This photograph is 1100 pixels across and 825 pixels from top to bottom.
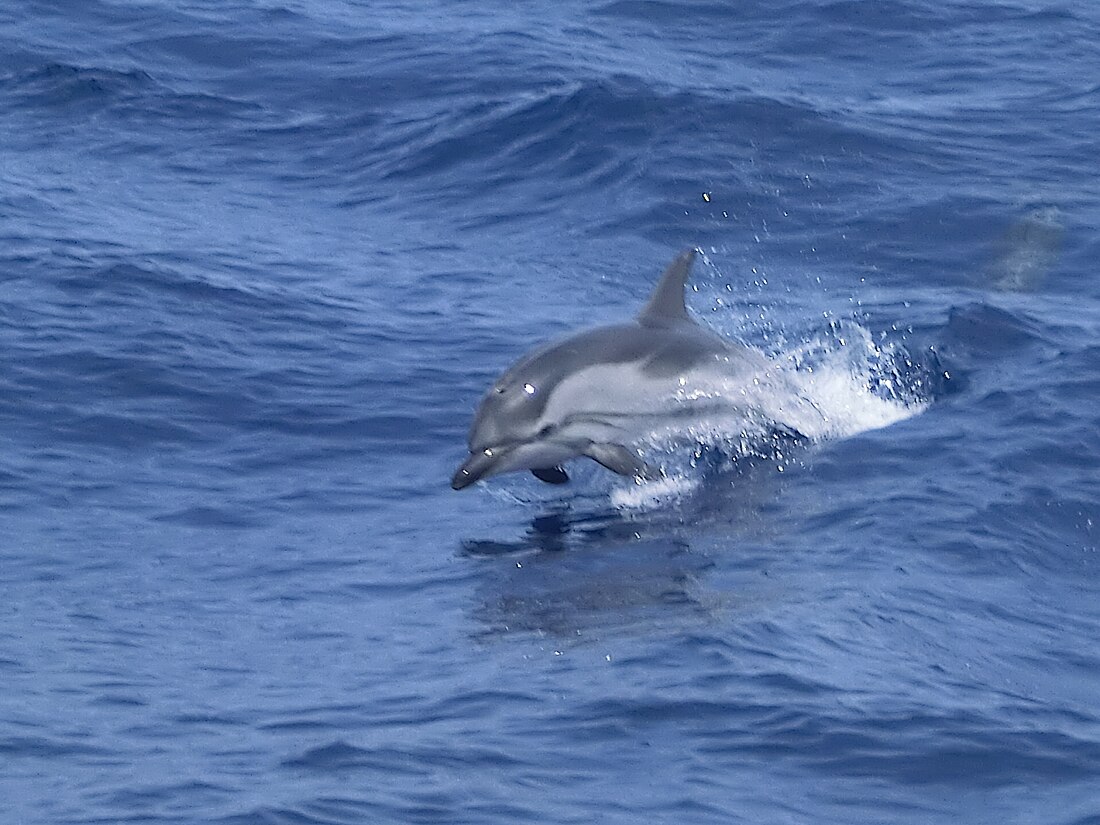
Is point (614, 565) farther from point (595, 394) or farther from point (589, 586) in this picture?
point (595, 394)

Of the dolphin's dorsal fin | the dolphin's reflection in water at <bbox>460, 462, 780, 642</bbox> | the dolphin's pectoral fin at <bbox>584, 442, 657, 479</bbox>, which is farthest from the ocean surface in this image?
the dolphin's dorsal fin

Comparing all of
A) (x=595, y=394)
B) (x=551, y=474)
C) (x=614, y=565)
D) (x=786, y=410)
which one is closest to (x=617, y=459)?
(x=595, y=394)

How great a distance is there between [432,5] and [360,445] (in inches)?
605

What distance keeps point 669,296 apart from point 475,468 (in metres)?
1.80

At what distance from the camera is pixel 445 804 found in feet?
27.2

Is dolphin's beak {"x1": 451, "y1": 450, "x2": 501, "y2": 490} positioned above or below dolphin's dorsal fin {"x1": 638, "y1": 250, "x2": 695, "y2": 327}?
below

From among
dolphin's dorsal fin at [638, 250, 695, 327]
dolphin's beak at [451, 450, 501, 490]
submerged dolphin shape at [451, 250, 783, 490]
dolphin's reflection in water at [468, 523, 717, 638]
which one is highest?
dolphin's dorsal fin at [638, 250, 695, 327]

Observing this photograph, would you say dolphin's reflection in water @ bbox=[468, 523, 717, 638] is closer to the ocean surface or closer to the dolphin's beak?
the ocean surface

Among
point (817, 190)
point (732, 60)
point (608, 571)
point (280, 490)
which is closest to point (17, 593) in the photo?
point (280, 490)

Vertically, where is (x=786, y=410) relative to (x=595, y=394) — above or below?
below

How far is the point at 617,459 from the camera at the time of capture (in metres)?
12.4

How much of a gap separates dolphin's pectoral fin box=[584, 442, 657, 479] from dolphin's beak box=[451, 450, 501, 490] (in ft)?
2.09

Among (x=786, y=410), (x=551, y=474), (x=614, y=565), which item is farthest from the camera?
(x=786, y=410)

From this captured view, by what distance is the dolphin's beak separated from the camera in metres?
12.2
